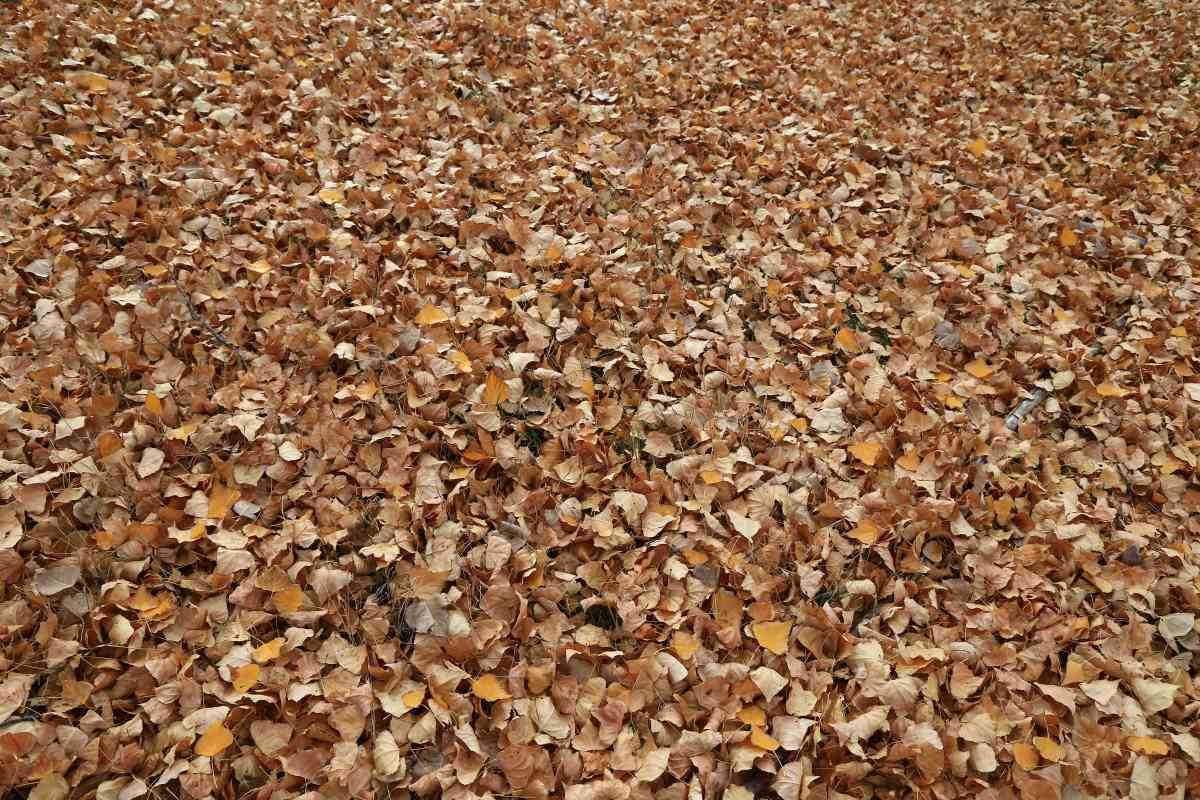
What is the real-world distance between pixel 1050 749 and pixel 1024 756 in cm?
7

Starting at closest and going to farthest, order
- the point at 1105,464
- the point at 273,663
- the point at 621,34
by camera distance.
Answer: the point at 273,663
the point at 1105,464
the point at 621,34

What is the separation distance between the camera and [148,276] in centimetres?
289

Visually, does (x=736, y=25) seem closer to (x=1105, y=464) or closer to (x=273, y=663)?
(x=1105, y=464)

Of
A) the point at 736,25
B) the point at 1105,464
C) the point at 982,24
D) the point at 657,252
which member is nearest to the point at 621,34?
the point at 736,25

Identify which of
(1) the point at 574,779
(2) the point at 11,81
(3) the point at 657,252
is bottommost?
(1) the point at 574,779

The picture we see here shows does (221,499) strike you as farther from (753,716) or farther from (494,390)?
(753,716)

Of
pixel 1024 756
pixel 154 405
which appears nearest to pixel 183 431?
pixel 154 405

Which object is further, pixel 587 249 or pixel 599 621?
pixel 587 249

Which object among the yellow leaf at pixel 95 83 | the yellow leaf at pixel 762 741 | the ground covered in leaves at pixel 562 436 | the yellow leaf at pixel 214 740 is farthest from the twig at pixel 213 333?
the yellow leaf at pixel 762 741

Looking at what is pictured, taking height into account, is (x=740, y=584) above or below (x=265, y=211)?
below

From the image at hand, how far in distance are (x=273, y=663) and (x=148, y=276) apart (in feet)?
5.71

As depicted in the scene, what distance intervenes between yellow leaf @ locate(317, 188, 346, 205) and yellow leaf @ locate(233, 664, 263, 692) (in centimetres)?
212

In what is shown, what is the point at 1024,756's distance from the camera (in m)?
1.92

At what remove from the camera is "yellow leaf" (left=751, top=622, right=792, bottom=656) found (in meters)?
2.07
